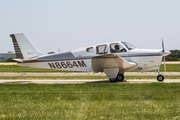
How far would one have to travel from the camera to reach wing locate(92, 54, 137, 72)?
12.9 m

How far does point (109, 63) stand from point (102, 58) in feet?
2.11

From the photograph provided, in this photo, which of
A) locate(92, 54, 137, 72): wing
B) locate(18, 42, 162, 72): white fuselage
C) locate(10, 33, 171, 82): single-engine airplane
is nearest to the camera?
locate(92, 54, 137, 72): wing

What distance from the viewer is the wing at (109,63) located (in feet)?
42.2

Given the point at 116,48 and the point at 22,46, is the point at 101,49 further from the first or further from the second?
the point at 22,46

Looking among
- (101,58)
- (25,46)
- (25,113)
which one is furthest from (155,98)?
(25,46)

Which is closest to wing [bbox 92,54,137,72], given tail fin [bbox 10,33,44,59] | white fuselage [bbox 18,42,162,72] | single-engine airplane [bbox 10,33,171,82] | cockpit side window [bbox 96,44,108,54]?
single-engine airplane [bbox 10,33,171,82]

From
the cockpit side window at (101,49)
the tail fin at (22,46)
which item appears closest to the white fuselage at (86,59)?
the cockpit side window at (101,49)

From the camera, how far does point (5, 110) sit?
19.0 feet

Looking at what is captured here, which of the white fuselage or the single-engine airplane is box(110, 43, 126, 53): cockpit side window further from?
the white fuselage

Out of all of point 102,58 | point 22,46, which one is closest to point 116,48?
point 102,58

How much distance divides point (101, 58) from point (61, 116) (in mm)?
8077

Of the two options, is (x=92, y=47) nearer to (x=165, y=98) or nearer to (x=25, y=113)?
(x=165, y=98)

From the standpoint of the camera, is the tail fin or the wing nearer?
the wing

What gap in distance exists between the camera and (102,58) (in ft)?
42.5
